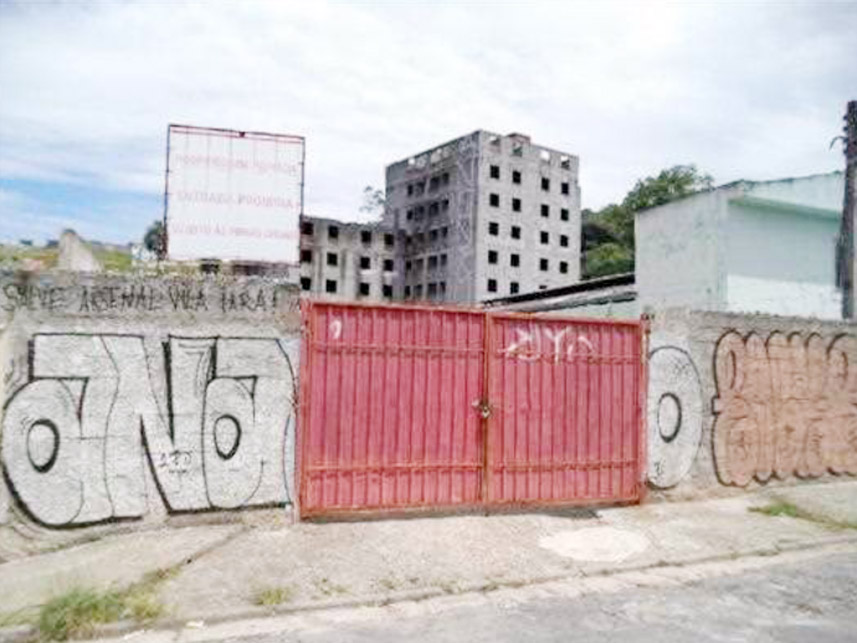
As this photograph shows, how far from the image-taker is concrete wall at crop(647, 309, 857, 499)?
9562 millimetres

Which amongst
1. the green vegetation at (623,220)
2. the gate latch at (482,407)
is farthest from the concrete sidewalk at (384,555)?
the green vegetation at (623,220)

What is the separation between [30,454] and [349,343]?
2933 millimetres

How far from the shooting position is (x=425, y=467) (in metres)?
8.04

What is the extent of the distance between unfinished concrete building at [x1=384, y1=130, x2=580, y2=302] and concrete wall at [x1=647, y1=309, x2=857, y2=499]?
50.0 m

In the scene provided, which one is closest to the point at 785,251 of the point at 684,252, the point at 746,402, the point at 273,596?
the point at 684,252

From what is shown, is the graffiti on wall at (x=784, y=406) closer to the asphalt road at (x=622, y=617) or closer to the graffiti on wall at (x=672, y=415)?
the graffiti on wall at (x=672, y=415)

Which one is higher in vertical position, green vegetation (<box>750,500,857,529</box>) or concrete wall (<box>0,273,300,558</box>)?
concrete wall (<box>0,273,300,558</box>)

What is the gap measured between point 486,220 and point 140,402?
2185 inches

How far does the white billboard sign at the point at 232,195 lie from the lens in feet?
26.3

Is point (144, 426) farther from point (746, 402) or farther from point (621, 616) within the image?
point (746, 402)

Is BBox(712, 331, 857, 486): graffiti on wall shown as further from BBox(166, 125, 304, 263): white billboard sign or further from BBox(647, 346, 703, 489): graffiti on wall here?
BBox(166, 125, 304, 263): white billboard sign

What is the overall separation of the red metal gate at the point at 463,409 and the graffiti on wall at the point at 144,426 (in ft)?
1.29

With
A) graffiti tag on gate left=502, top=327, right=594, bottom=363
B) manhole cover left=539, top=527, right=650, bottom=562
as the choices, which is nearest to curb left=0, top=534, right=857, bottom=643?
manhole cover left=539, top=527, right=650, bottom=562

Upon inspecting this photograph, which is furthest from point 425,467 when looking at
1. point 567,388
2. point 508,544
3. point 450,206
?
point 450,206
